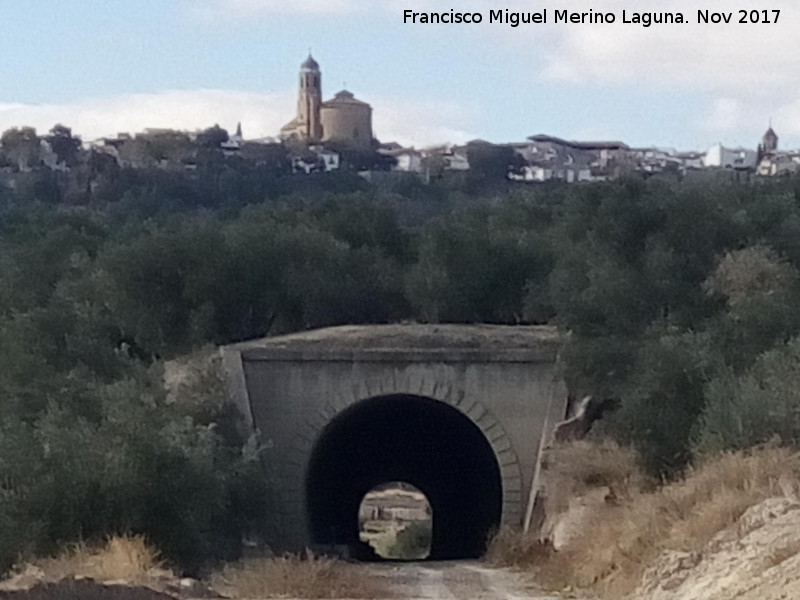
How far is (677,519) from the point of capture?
15438 mm

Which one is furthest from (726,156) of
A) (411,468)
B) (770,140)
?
(411,468)

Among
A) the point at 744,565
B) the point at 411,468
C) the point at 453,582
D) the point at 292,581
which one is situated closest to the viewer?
the point at 744,565

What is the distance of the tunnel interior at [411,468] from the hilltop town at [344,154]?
115 ft

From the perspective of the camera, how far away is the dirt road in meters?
16.5

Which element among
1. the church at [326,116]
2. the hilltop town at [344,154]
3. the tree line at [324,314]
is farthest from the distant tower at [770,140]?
the tree line at [324,314]

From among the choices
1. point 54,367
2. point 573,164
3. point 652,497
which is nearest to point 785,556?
point 652,497

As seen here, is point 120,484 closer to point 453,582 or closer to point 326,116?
point 453,582

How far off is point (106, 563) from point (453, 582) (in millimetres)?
5592

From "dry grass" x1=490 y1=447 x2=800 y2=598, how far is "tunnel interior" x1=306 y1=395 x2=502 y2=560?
31.0 feet

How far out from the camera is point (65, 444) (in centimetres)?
1839

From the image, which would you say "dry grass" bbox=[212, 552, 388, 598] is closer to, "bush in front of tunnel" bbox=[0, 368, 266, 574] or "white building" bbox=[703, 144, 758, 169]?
"bush in front of tunnel" bbox=[0, 368, 266, 574]

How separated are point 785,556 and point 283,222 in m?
27.7

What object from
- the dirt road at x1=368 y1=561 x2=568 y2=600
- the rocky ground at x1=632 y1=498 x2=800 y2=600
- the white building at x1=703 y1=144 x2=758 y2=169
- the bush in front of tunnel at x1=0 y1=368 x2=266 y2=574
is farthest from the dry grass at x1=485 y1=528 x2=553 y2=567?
the white building at x1=703 y1=144 x2=758 y2=169

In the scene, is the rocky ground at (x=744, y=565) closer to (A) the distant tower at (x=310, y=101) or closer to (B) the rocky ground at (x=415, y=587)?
(B) the rocky ground at (x=415, y=587)
